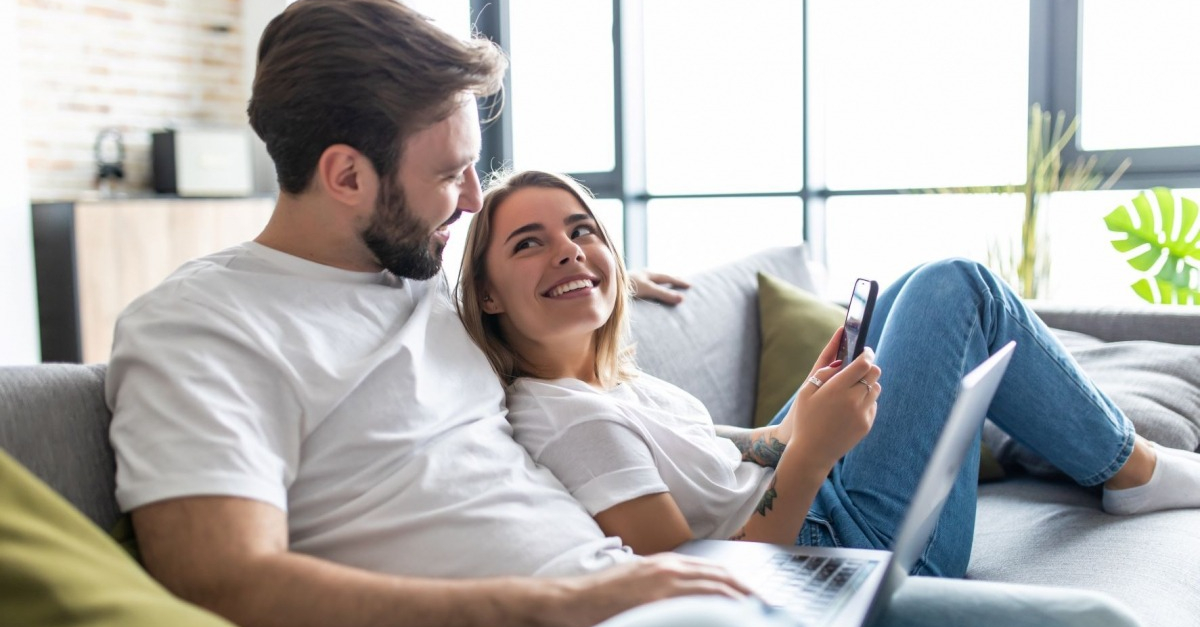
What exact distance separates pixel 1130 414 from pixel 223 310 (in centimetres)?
172

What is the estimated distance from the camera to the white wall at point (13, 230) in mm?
4344

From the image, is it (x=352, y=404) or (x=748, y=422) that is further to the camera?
(x=748, y=422)

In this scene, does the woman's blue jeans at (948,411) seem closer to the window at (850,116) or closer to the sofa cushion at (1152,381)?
the sofa cushion at (1152,381)

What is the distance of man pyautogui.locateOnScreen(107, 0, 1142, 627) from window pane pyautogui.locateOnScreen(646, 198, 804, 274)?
3.61 meters

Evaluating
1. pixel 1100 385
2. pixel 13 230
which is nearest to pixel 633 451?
pixel 1100 385

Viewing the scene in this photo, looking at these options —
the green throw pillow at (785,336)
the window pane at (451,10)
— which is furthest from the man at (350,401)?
the window pane at (451,10)

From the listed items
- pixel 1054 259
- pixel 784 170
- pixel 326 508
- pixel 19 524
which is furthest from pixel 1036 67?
pixel 19 524

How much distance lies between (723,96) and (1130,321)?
2.93 m

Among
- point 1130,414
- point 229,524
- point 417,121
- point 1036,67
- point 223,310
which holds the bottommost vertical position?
point 1130,414

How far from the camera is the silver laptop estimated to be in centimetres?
101

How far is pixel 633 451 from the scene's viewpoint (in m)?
1.40

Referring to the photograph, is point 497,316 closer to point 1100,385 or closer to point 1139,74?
point 1100,385

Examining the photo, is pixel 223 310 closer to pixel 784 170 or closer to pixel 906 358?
pixel 906 358

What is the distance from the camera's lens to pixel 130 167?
5.18 m
